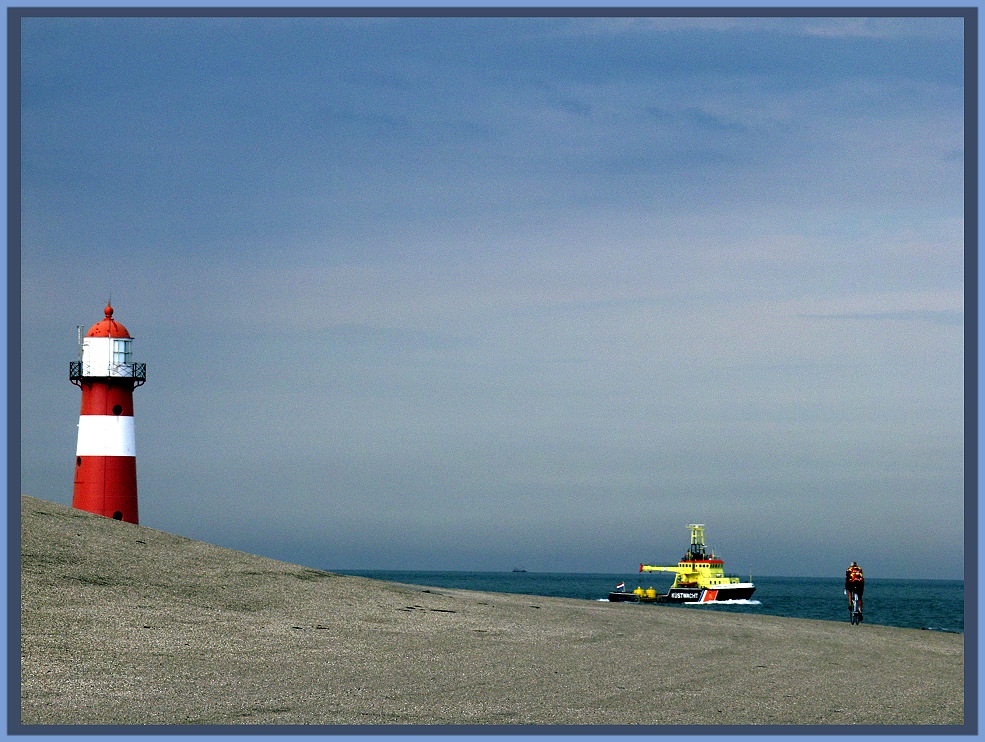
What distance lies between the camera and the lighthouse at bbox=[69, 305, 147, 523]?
130 ft

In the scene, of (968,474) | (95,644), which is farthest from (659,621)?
(968,474)

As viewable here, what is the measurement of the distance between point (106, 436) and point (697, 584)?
79.1m

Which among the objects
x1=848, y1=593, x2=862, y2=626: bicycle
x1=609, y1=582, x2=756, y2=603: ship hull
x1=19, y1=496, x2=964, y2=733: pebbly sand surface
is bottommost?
x1=609, y1=582, x2=756, y2=603: ship hull

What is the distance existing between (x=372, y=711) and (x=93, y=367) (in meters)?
30.8

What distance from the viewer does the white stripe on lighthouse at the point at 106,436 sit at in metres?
40.1

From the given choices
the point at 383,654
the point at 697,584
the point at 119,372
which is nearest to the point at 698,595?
the point at 697,584

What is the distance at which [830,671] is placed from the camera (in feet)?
63.5

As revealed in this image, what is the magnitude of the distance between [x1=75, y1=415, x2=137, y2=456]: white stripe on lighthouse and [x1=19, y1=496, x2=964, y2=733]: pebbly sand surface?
32.5 ft

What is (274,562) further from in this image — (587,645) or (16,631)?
(16,631)

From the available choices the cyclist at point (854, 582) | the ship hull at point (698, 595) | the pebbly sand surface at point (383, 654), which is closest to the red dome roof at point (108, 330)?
the pebbly sand surface at point (383, 654)

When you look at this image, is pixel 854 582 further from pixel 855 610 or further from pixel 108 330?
pixel 108 330

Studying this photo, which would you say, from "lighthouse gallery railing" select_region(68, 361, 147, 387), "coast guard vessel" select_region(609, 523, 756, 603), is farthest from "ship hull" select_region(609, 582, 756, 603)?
"lighthouse gallery railing" select_region(68, 361, 147, 387)

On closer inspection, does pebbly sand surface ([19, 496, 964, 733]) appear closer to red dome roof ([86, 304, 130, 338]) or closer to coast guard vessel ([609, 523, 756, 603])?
red dome roof ([86, 304, 130, 338])

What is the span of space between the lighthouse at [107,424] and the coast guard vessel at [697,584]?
71528mm
